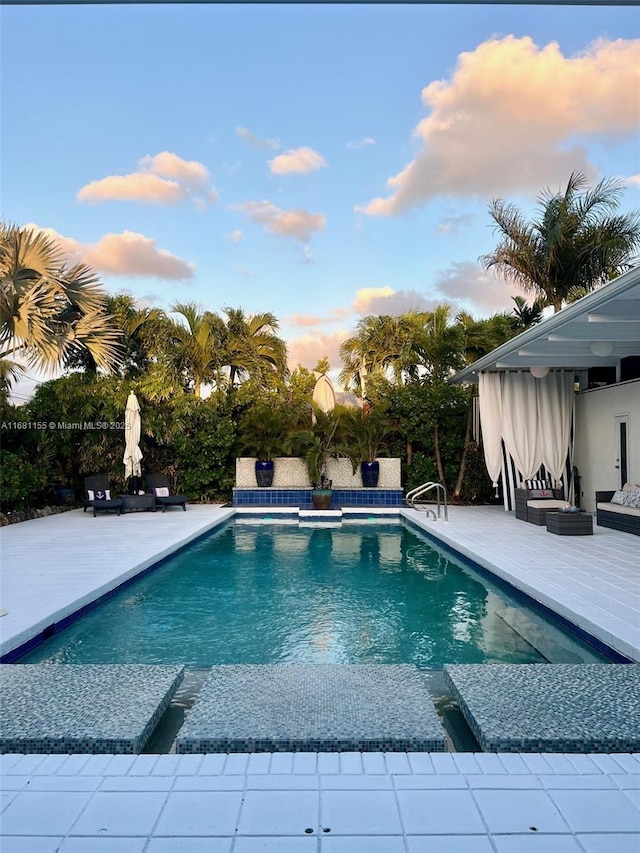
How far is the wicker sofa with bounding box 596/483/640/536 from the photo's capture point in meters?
8.88

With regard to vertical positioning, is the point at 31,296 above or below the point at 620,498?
above

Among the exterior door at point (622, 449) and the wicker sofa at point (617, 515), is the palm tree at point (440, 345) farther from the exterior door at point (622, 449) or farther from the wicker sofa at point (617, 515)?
the wicker sofa at point (617, 515)

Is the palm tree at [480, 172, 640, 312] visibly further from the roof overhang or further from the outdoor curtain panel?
the roof overhang

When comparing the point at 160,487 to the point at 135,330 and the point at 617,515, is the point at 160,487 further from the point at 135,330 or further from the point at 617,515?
the point at 617,515

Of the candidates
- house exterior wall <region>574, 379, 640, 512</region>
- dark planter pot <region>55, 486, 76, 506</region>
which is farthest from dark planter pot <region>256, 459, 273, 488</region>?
house exterior wall <region>574, 379, 640, 512</region>

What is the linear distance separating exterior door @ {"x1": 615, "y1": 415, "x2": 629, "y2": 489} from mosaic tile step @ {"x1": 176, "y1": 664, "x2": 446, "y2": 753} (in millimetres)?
8519

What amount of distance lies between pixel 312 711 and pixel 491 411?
9.81 m

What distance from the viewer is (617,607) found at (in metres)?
5.10

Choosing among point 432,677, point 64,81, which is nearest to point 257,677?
point 432,677

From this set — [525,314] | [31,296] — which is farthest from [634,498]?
[31,296]

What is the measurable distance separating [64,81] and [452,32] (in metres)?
8.16

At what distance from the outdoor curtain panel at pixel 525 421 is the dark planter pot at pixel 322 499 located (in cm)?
344

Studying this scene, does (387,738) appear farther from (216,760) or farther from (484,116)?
(484,116)

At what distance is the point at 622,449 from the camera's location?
10945 millimetres
